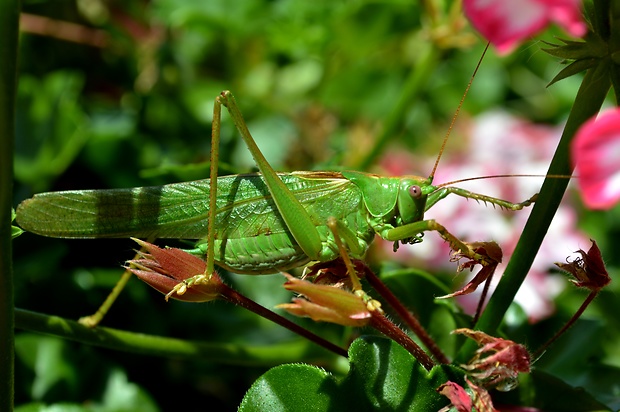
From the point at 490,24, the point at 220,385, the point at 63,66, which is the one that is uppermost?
the point at 490,24

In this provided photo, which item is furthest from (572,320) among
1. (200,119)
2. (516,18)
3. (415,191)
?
(200,119)

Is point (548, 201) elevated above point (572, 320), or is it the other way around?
point (548, 201)

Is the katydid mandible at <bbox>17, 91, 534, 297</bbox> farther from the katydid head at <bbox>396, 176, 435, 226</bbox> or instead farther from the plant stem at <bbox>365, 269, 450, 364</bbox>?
the plant stem at <bbox>365, 269, 450, 364</bbox>

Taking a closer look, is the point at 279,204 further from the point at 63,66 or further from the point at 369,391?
the point at 63,66

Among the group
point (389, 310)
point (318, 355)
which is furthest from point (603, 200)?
point (318, 355)

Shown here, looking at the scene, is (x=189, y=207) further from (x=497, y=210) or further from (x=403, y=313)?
(x=497, y=210)

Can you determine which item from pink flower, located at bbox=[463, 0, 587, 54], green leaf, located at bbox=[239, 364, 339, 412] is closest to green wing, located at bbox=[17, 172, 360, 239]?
green leaf, located at bbox=[239, 364, 339, 412]
